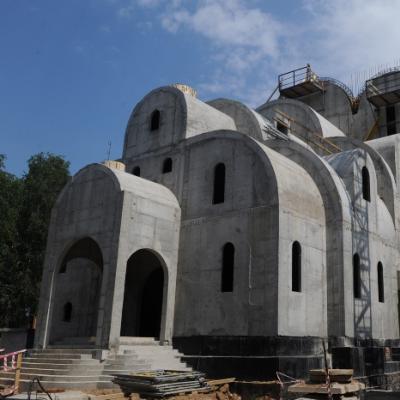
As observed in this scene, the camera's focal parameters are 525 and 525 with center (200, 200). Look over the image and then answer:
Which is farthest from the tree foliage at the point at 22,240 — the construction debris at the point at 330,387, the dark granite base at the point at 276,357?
the construction debris at the point at 330,387

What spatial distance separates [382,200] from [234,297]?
10949mm

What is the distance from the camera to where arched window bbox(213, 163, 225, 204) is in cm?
1956

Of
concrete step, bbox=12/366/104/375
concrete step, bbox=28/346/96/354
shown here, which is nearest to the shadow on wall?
concrete step, bbox=28/346/96/354

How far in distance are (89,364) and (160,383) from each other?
3193 mm

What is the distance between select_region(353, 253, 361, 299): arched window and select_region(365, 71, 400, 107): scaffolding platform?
17.6 m

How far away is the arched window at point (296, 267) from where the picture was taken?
17.6m

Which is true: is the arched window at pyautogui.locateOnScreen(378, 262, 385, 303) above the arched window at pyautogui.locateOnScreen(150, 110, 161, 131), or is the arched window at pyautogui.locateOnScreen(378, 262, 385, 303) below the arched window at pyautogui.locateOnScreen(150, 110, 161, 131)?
below

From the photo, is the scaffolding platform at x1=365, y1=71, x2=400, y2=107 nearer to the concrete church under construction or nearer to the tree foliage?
the concrete church under construction

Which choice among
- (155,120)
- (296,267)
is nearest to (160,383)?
(296,267)

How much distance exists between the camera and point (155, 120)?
923 inches

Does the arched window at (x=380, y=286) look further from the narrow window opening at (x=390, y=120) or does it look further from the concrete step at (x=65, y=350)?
the narrow window opening at (x=390, y=120)

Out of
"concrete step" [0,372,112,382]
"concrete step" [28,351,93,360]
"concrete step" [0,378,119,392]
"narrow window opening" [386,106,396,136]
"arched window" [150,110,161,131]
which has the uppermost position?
"narrow window opening" [386,106,396,136]

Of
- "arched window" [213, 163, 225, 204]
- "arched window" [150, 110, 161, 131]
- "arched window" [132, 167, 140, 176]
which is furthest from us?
"arched window" [150, 110, 161, 131]

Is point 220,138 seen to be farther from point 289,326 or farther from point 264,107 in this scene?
point 264,107
